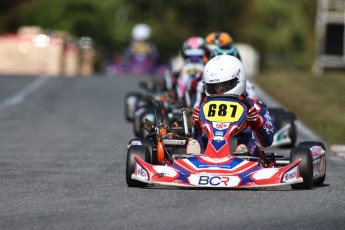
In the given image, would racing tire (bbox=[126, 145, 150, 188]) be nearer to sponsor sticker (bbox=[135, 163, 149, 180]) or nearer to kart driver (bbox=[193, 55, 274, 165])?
sponsor sticker (bbox=[135, 163, 149, 180])

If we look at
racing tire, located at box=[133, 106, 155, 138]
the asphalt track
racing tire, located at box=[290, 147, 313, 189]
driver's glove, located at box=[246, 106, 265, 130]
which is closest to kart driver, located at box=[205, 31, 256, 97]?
racing tire, located at box=[133, 106, 155, 138]

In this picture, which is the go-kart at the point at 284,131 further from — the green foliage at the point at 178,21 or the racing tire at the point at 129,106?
the green foliage at the point at 178,21

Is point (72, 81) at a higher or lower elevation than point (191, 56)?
lower

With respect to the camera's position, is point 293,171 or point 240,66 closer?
point 293,171

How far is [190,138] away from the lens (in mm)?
10727

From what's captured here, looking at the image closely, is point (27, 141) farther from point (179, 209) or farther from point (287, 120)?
point (179, 209)

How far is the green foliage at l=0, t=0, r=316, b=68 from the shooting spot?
151ft

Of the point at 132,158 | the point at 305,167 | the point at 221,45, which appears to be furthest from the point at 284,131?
the point at 132,158

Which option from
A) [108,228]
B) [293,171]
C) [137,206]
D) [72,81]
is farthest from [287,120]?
[72,81]

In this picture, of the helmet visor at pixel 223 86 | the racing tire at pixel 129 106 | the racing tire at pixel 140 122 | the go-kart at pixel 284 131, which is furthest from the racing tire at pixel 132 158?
the racing tire at pixel 129 106

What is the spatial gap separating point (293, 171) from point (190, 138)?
1.31 meters

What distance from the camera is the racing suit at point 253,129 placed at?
10617 mm

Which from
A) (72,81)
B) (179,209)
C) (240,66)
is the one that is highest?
(240,66)

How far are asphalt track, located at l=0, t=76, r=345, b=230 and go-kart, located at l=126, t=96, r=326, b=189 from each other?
100 mm
